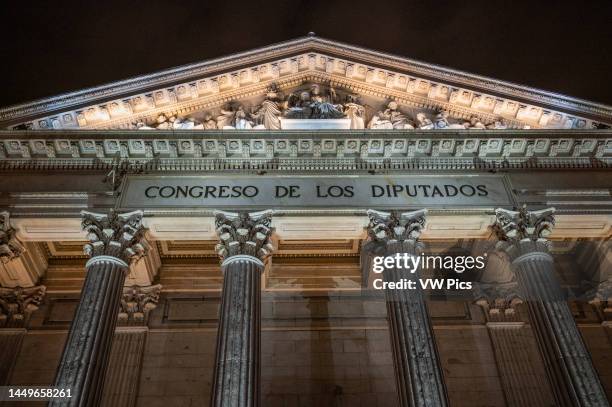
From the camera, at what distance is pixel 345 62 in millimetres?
17000

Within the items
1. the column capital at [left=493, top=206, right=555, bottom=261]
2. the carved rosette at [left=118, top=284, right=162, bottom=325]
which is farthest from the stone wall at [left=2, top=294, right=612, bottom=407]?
the column capital at [left=493, top=206, right=555, bottom=261]

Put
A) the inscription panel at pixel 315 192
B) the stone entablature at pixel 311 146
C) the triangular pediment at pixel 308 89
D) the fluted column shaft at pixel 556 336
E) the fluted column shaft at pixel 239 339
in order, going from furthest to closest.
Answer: the triangular pediment at pixel 308 89
the stone entablature at pixel 311 146
the inscription panel at pixel 315 192
the fluted column shaft at pixel 556 336
the fluted column shaft at pixel 239 339

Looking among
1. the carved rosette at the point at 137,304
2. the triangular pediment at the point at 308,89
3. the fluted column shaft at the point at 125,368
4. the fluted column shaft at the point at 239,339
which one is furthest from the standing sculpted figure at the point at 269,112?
the fluted column shaft at the point at 125,368

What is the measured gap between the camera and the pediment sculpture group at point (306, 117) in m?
15.7

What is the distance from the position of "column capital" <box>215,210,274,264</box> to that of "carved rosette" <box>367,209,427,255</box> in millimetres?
2633

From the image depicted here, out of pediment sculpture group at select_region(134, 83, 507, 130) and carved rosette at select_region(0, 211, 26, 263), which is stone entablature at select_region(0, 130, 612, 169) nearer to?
pediment sculpture group at select_region(134, 83, 507, 130)

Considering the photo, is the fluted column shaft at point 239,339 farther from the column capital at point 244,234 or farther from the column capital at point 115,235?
the column capital at point 115,235

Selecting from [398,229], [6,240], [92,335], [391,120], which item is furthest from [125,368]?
[391,120]

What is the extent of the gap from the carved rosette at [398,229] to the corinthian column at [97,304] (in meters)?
5.85

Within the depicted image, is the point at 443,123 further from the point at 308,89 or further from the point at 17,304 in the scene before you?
the point at 17,304

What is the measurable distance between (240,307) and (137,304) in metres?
5.72

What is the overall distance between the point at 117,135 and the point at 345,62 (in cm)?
723

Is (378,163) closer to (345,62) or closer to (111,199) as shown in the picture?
(345,62)

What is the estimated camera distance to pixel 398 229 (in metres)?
13.4
